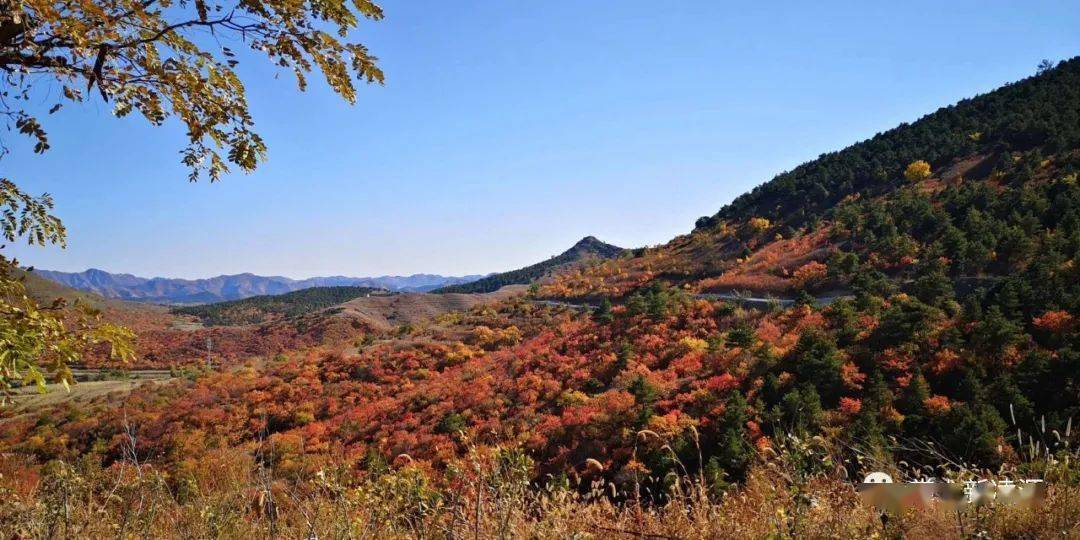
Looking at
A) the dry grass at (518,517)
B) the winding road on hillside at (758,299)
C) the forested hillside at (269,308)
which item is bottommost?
the forested hillside at (269,308)

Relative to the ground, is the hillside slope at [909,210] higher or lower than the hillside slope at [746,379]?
higher

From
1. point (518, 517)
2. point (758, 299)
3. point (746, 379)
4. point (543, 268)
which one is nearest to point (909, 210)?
point (758, 299)

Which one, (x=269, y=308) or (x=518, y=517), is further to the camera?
(x=269, y=308)

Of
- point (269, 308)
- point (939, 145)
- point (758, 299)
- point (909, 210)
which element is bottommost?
point (269, 308)

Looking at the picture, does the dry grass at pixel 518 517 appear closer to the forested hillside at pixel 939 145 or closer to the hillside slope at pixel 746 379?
the hillside slope at pixel 746 379

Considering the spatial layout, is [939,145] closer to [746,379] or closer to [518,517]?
[746,379]

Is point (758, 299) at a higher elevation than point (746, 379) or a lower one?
higher

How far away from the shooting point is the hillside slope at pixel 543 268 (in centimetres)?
12100

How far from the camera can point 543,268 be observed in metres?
134

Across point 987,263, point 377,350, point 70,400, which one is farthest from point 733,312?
point 70,400

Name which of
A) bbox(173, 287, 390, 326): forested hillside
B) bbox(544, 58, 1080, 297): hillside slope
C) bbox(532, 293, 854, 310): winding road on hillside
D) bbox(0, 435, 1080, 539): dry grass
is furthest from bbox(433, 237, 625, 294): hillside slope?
bbox(0, 435, 1080, 539): dry grass

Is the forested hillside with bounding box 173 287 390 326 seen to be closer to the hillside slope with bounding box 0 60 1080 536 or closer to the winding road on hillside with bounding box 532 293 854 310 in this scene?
the hillside slope with bounding box 0 60 1080 536

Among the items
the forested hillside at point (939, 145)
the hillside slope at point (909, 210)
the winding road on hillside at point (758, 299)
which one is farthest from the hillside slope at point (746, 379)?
the forested hillside at point (939, 145)

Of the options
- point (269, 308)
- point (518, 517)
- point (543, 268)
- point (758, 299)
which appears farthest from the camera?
point (543, 268)
